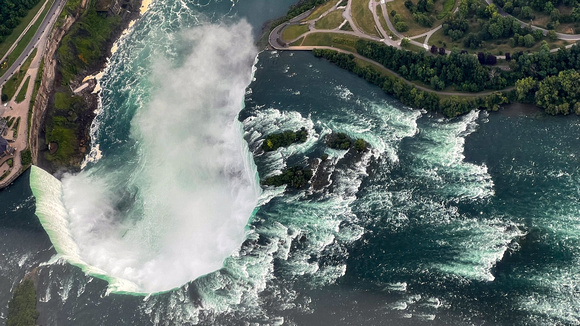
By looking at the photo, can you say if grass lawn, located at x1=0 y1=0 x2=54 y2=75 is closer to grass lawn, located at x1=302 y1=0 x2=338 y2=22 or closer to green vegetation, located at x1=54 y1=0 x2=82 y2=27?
green vegetation, located at x1=54 y1=0 x2=82 y2=27

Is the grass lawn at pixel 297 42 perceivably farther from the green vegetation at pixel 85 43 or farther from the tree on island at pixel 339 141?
the green vegetation at pixel 85 43

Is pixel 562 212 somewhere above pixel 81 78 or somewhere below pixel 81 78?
below

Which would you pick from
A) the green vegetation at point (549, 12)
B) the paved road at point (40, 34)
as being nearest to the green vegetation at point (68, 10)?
the paved road at point (40, 34)

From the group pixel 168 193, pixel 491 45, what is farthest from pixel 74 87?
pixel 491 45

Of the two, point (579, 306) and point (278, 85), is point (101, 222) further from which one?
point (579, 306)

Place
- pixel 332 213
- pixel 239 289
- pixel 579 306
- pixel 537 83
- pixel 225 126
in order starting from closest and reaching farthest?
pixel 579 306, pixel 239 289, pixel 332 213, pixel 537 83, pixel 225 126

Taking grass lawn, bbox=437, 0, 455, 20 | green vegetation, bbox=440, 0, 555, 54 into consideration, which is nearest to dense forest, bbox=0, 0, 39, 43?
grass lawn, bbox=437, 0, 455, 20

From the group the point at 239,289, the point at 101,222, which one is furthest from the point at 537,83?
the point at 101,222
